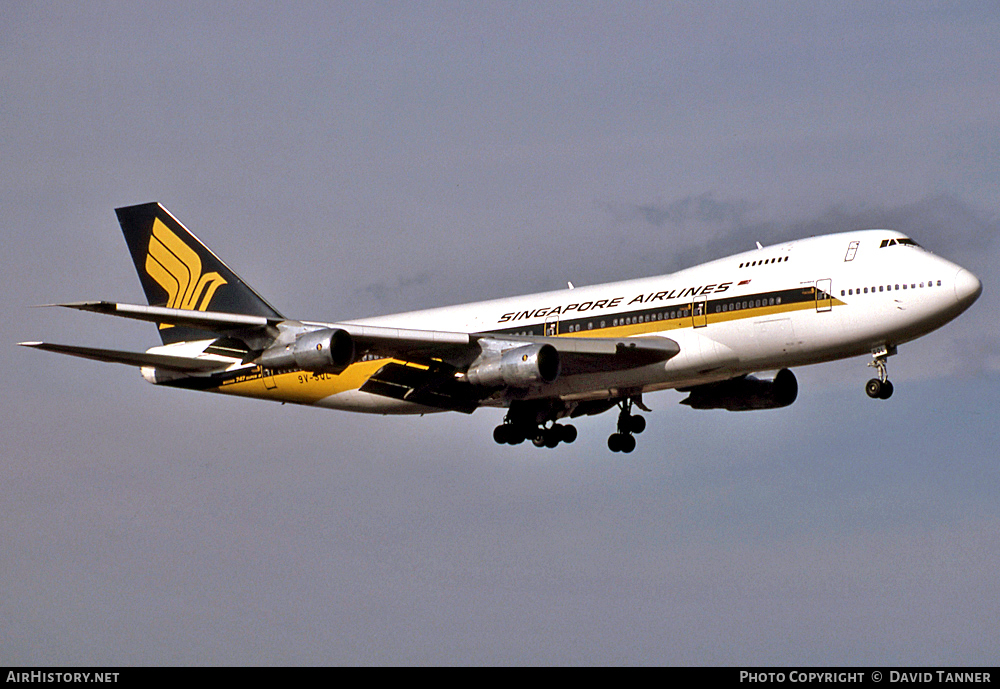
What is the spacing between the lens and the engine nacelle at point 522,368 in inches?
1727

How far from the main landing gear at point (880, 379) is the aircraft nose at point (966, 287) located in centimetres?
283

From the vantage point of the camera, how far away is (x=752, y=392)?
5175 centimetres

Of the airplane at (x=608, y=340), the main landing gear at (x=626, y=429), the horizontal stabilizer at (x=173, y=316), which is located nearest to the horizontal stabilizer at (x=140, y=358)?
the airplane at (x=608, y=340)

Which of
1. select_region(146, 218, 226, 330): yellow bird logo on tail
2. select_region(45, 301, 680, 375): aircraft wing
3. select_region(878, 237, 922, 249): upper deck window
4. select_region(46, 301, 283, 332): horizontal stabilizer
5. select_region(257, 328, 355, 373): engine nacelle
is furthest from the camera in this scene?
select_region(146, 218, 226, 330): yellow bird logo on tail

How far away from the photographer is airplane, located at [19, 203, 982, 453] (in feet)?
141

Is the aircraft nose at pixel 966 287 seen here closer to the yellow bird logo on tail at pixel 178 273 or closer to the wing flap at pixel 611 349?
the wing flap at pixel 611 349

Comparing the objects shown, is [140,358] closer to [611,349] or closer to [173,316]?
[173,316]

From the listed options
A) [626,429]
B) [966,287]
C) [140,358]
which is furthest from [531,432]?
[966,287]

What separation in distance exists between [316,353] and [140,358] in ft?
34.0

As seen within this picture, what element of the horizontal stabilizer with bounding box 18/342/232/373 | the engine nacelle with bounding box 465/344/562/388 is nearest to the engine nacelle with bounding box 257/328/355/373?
the engine nacelle with bounding box 465/344/562/388

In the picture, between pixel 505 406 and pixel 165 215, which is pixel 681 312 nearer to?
pixel 505 406

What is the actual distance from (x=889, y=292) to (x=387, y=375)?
58.8ft

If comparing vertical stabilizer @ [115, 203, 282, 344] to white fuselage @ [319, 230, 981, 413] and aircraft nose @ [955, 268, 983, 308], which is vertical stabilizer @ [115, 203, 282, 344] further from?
aircraft nose @ [955, 268, 983, 308]

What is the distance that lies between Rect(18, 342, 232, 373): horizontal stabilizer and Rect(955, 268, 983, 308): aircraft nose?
2742cm
